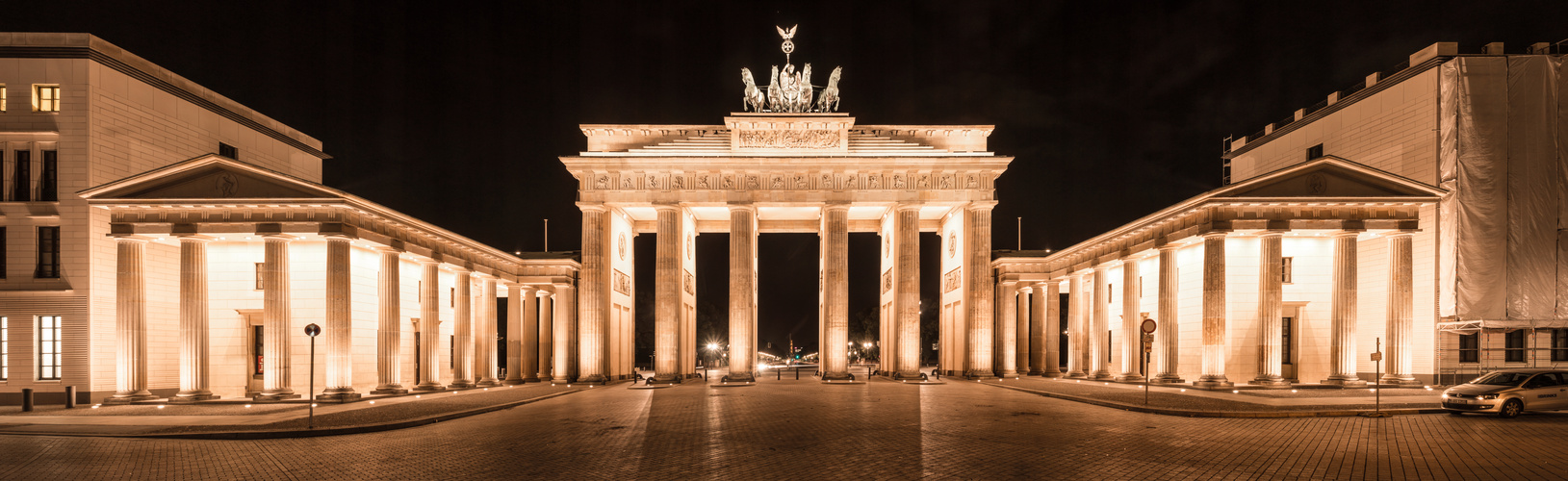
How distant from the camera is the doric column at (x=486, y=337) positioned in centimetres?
4422

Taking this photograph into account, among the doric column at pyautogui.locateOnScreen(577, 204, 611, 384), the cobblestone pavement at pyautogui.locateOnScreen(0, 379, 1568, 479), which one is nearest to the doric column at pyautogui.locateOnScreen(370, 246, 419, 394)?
the cobblestone pavement at pyautogui.locateOnScreen(0, 379, 1568, 479)

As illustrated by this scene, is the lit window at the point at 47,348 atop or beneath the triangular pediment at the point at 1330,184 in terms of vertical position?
beneath

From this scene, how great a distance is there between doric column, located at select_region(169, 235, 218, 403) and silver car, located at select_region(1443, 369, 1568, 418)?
127 feet

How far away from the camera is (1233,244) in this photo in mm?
35000

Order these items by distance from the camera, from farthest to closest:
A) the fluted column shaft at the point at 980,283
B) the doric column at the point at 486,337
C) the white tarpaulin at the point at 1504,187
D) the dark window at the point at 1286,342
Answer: the fluted column shaft at the point at 980,283, the doric column at the point at 486,337, the dark window at the point at 1286,342, the white tarpaulin at the point at 1504,187

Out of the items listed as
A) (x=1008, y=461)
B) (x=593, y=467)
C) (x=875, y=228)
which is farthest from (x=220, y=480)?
(x=875, y=228)

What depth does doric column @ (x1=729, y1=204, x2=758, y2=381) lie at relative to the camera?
4456 centimetres

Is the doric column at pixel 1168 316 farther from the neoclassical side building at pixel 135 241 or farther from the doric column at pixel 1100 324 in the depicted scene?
the neoclassical side building at pixel 135 241

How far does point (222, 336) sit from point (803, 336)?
144 m

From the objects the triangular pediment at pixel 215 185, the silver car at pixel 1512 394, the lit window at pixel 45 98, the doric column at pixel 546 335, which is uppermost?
the lit window at pixel 45 98

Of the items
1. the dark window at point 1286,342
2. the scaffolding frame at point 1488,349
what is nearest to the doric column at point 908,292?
the dark window at point 1286,342

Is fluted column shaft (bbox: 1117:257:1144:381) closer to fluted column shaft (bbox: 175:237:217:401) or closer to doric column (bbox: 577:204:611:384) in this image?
doric column (bbox: 577:204:611:384)

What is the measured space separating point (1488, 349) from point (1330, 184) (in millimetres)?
10928

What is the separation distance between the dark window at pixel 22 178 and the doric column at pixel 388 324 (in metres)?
11.5
